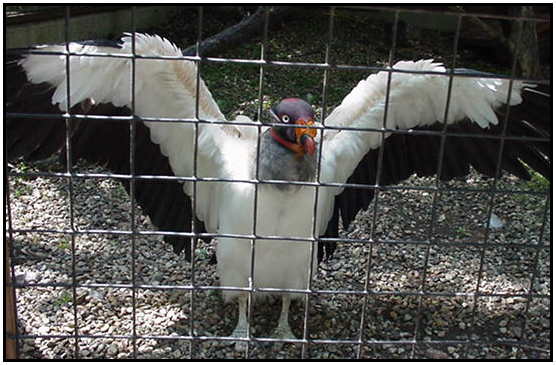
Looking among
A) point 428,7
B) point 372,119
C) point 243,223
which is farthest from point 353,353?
point 428,7

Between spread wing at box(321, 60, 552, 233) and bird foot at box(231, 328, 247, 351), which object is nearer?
spread wing at box(321, 60, 552, 233)

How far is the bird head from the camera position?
270cm

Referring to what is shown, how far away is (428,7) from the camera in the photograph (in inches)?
74.9

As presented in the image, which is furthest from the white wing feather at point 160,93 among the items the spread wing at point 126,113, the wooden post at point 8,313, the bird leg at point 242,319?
the wooden post at point 8,313

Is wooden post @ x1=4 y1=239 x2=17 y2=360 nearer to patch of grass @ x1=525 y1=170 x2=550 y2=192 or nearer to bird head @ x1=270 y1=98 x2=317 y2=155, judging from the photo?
bird head @ x1=270 y1=98 x2=317 y2=155

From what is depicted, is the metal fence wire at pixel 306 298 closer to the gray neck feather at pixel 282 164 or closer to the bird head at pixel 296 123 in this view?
the bird head at pixel 296 123

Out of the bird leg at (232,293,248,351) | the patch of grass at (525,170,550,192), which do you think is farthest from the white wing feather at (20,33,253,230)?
the patch of grass at (525,170,550,192)

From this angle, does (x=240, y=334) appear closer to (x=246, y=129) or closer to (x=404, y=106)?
(x=246, y=129)

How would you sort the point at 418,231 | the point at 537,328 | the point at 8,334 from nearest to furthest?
the point at 8,334
the point at 537,328
the point at 418,231

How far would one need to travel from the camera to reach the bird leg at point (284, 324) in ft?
10.4

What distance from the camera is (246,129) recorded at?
3.14m

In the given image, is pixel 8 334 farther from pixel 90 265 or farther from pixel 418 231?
pixel 418 231

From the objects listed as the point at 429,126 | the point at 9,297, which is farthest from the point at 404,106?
the point at 9,297

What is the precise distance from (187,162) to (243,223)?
0.41 meters
